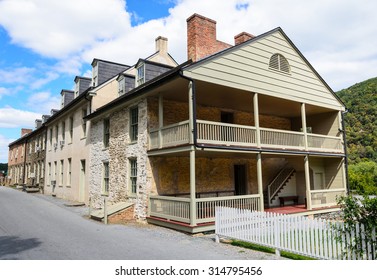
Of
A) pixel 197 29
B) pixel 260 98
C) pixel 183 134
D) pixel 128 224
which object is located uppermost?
pixel 197 29

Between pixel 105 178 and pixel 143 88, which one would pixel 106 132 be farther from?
pixel 143 88

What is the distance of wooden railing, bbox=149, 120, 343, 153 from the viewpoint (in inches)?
474

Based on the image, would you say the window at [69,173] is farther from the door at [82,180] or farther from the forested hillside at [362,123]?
the forested hillside at [362,123]

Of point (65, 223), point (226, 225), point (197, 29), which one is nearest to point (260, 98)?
point (197, 29)

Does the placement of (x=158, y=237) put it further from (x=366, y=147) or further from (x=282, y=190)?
(x=366, y=147)

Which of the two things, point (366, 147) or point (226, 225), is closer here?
point (226, 225)

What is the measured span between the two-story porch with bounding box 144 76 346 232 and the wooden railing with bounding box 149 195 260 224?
0.04 m

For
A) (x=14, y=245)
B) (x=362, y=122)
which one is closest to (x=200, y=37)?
(x=14, y=245)

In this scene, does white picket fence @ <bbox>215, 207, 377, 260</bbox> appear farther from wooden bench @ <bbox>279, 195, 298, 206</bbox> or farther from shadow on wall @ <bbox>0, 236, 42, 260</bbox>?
wooden bench @ <bbox>279, 195, 298, 206</bbox>

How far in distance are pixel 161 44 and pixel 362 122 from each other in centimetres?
4293

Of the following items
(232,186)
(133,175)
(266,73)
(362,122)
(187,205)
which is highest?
(362,122)

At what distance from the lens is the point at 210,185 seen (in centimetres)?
1592

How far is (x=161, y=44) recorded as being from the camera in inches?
851

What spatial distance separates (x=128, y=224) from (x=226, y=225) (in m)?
5.31
